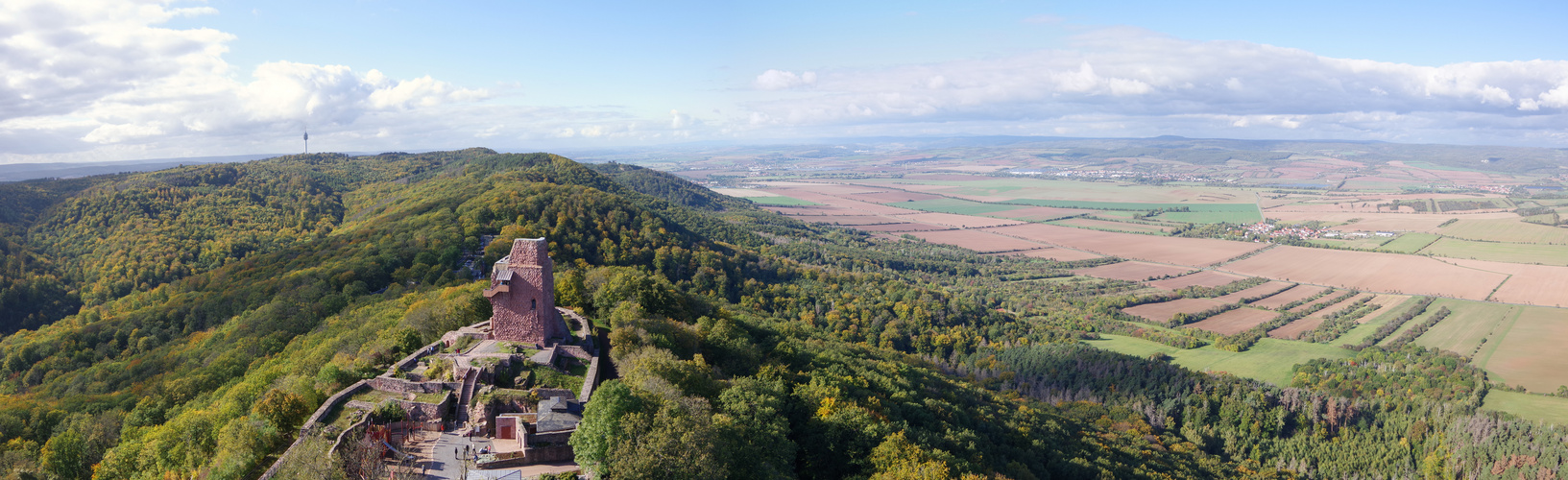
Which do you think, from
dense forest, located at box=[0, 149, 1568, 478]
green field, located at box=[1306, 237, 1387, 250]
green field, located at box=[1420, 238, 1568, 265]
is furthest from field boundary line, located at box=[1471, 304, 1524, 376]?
green field, located at box=[1306, 237, 1387, 250]

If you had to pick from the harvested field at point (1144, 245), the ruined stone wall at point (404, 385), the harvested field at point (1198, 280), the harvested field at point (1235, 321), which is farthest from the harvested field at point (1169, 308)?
the ruined stone wall at point (404, 385)

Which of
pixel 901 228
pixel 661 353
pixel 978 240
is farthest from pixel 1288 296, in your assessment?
pixel 661 353

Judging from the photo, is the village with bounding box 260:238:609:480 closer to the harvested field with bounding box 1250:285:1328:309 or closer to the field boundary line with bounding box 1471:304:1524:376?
the field boundary line with bounding box 1471:304:1524:376

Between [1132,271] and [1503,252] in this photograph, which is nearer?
[1132,271]

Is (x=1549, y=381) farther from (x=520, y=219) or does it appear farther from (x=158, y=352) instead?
(x=158, y=352)

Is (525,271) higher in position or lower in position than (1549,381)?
higher

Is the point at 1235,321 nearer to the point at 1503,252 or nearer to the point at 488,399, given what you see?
the point at 1503,252

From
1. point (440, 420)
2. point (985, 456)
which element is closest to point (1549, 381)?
point (985, 456)
